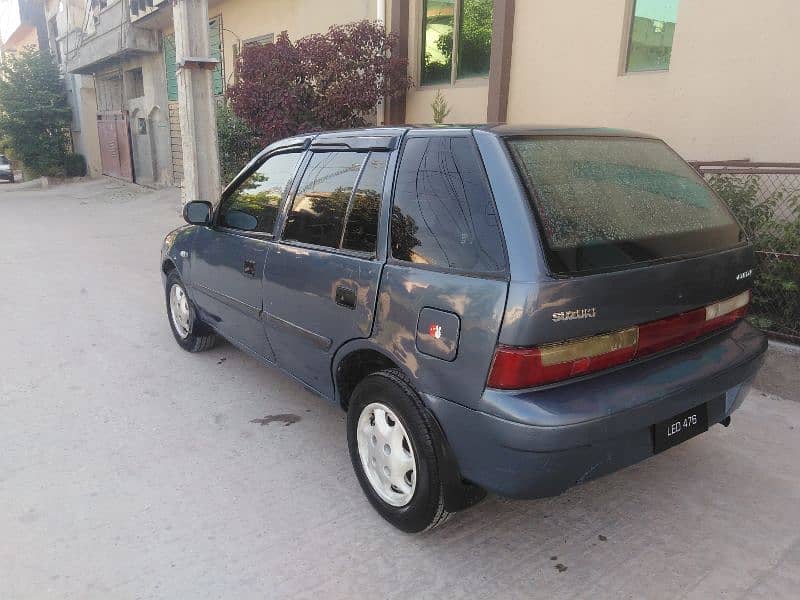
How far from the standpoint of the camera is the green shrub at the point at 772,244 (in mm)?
4184

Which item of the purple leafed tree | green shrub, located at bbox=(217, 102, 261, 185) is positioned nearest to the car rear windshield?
the purple leafed tree

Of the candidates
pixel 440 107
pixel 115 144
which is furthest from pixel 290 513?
pixel 115 144

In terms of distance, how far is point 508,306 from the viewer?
211cm

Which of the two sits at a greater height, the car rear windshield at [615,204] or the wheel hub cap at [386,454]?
the car rear windshield at [615,204]

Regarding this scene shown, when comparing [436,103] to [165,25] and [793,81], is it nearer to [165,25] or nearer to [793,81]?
[793,81]

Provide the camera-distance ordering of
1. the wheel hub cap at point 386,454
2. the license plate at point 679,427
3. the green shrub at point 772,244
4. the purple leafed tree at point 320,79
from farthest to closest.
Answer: the purple leafed tree at point 320,79 < the green shrub at point 772,244 < the wheel hub cap at point 386,454 < the license plate at point 679,427

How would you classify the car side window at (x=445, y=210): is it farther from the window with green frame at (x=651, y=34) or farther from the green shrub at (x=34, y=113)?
the green shrub at (x=34, y=113)

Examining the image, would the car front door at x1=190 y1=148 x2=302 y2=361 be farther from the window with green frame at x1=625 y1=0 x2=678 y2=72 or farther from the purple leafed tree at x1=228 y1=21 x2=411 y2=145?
the purple leafed tree at x1=228 y1=21 x2=411 y2=145

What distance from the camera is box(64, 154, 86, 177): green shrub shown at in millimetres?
23053

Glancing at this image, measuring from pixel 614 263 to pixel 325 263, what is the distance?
1366 millimetres

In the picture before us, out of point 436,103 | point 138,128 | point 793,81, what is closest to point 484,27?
point 436,103

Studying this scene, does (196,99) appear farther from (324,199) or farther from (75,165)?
(75,165)

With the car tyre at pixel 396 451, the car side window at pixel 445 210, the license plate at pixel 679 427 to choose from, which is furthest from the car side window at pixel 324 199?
the license plate at pixel 679 427

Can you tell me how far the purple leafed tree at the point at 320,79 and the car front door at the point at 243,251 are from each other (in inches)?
190
